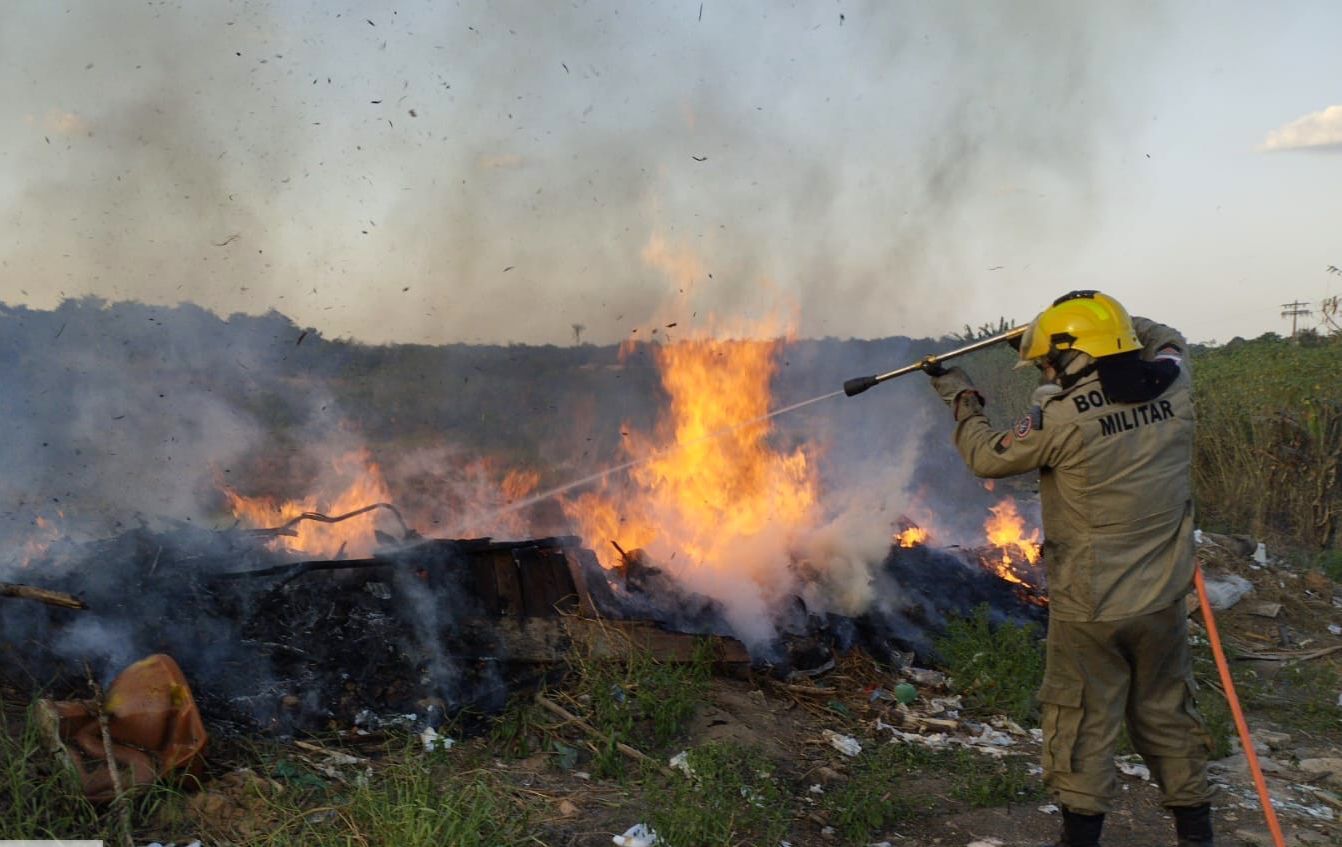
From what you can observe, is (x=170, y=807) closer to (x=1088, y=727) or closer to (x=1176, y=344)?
(x=1088, y=727)

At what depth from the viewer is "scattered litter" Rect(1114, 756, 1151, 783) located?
5.20 m

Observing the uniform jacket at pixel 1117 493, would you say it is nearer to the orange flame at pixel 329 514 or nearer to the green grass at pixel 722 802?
the green grass at pixel 722 802

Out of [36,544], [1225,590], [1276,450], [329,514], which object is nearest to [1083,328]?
[1225,590]

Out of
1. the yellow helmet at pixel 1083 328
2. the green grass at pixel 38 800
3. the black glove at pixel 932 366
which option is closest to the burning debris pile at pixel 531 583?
the green grass at pixel 38 800

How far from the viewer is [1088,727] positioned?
3.88 metres

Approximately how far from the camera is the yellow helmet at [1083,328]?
12.6ft

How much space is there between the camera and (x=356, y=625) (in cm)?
539

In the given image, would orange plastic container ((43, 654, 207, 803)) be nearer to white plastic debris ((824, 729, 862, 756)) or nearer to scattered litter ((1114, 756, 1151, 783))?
white plastic debris ((824, 729, 862, 756))

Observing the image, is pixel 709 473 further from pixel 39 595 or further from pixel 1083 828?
pixel 39 595

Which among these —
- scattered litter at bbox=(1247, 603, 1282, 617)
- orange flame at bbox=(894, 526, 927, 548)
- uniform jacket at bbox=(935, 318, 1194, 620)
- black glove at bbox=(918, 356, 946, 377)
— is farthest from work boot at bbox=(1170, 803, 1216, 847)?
scattered litter at bbox=(1247, 603, 1282, 617)

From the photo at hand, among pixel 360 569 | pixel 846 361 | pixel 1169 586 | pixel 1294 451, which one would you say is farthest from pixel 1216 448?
pixel 360 569

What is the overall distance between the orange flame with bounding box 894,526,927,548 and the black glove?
144 inches

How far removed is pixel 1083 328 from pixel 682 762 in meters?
2.78

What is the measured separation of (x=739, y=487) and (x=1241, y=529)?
22.9ft
